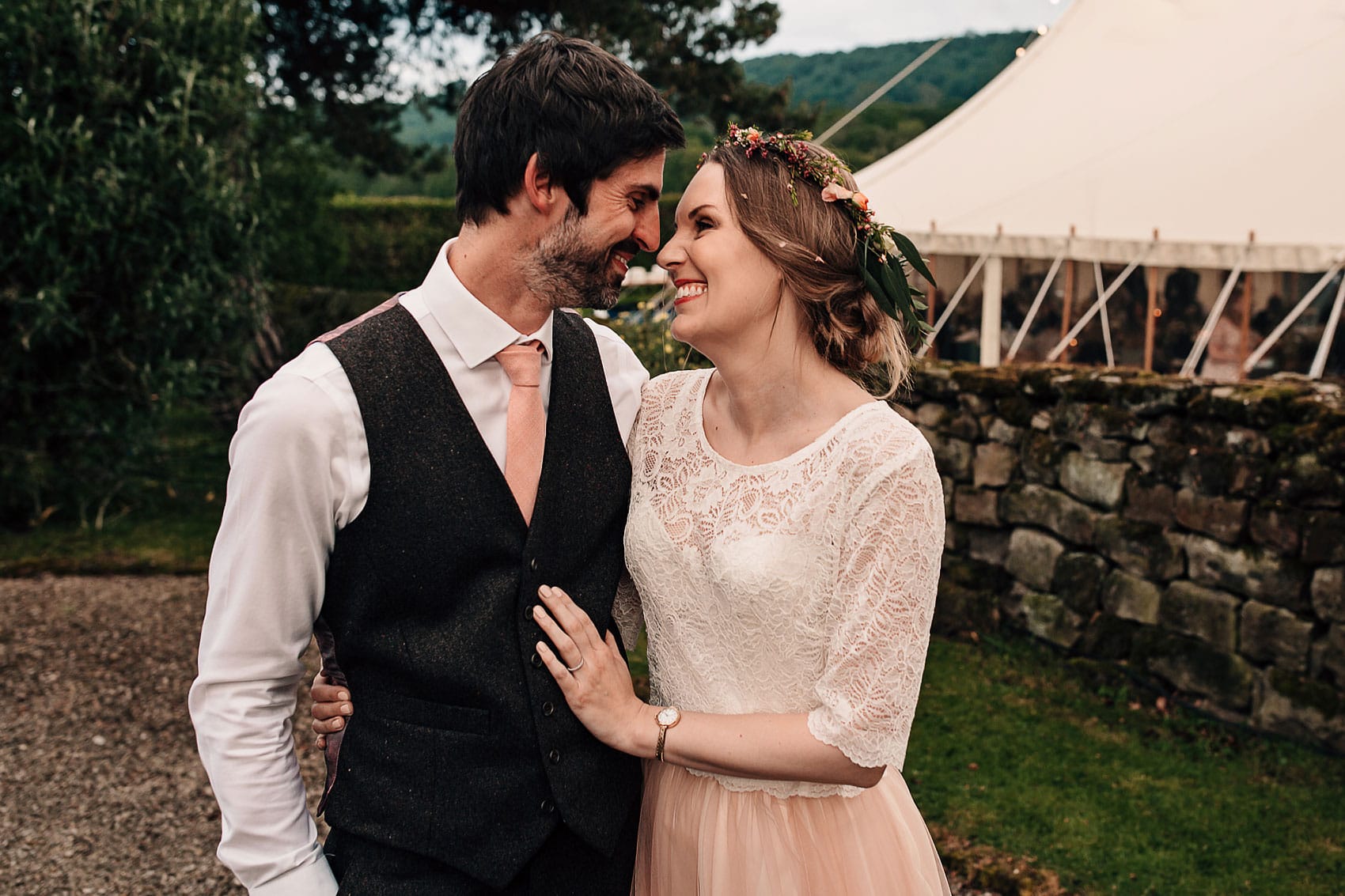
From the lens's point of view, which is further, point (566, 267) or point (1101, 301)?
point (1101, 301)

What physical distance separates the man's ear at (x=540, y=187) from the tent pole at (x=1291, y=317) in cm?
538

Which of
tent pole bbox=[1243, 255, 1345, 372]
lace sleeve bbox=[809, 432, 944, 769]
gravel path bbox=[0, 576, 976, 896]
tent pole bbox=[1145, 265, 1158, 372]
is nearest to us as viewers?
lace sleeve bbox=[809, 432, 944, 769]

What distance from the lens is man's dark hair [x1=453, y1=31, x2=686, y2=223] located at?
74.2 inches

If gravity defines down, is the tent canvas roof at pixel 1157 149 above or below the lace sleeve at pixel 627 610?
above

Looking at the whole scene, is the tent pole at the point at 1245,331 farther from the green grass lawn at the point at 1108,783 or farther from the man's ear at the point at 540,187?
the man's ear at the point at 540,187

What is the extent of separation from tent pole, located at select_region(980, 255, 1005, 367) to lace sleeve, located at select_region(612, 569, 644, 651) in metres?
5.86

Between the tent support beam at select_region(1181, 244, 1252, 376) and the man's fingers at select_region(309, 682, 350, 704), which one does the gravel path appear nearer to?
the man's fingers at select_region(309, 682, 350, 704)

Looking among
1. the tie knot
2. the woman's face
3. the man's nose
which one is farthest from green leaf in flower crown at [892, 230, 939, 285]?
the tie knot

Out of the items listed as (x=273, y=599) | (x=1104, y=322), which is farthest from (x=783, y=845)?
(x=1104, y=322)

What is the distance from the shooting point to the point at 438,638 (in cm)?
176

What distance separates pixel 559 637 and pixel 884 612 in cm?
52

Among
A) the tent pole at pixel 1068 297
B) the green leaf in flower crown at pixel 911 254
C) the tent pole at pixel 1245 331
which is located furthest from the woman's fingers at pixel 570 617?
the tent pole at pixel 1068 297

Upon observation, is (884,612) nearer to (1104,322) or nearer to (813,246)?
(813,246)

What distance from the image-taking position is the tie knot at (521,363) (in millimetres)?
1931
